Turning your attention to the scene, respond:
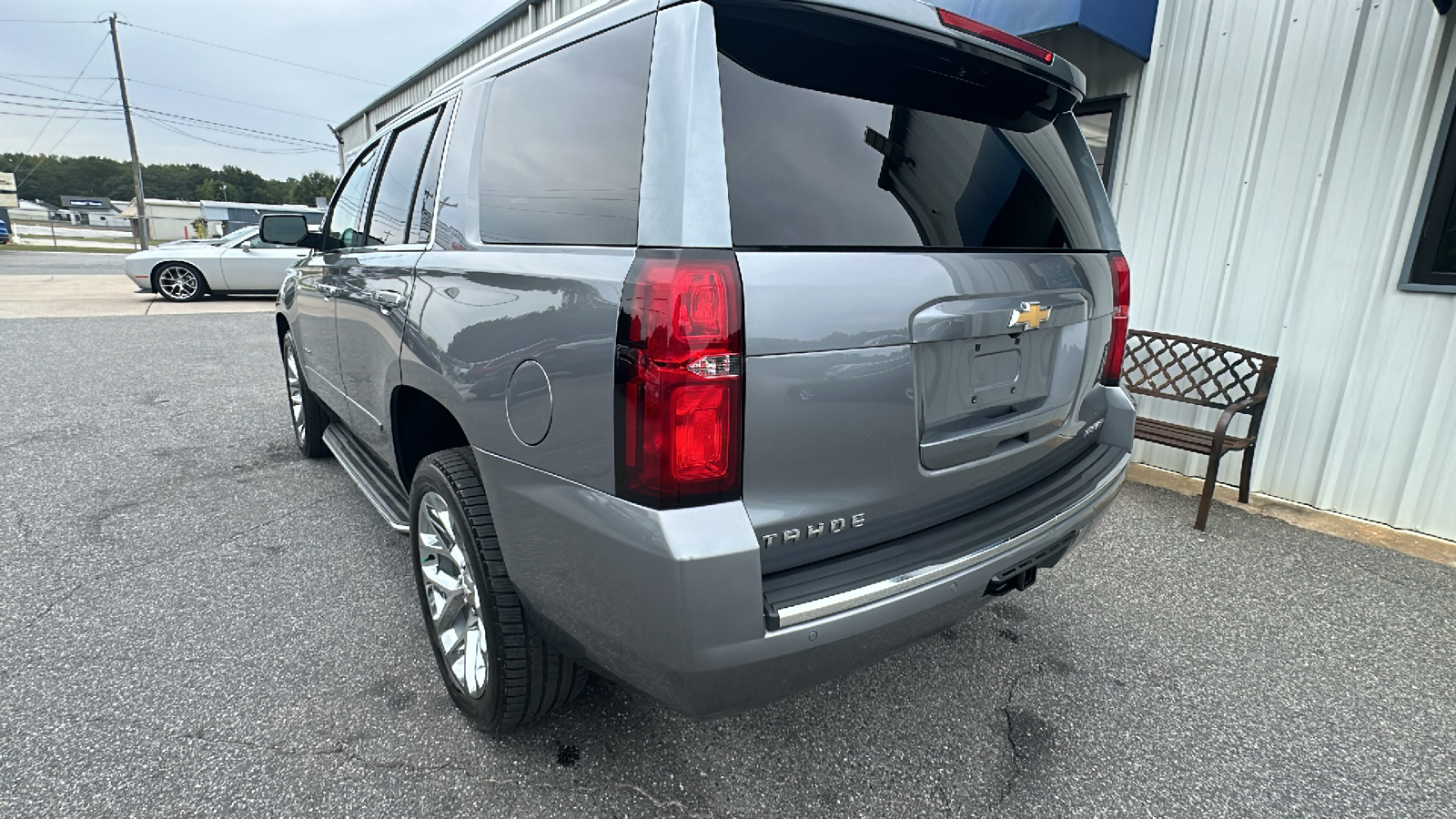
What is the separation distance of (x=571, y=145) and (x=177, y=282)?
14909mm

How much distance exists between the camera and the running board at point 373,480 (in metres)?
2.60

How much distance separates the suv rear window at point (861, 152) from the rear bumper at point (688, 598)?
0.61 meters

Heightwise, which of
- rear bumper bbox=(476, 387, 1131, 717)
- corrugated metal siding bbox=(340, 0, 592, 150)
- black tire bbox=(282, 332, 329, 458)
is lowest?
black tire bbox=(282, 332, 329, 458)

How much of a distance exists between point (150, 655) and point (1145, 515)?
4.66 metres

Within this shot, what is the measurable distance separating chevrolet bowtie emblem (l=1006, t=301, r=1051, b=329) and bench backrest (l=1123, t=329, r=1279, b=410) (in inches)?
123

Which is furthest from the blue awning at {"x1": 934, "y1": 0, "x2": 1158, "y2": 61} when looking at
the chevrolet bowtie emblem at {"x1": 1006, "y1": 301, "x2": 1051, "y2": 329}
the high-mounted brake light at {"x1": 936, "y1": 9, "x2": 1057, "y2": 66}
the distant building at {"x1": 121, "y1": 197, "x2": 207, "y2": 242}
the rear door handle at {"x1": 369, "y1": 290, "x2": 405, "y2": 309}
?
the distant building at {"x1": 121, "y1": 197, "x2": 207, "y2": 242}

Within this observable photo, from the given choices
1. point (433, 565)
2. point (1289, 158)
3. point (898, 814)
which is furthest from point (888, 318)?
point (1289, 158)

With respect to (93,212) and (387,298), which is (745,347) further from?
(93,212)

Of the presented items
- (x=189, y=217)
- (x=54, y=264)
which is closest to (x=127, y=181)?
(x=189, y=217)

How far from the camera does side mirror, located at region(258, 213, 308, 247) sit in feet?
11.9

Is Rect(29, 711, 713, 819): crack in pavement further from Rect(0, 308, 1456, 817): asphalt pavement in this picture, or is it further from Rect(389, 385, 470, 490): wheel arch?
Rect(389, 385, 470, 490): wheel arch

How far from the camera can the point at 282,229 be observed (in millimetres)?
3664

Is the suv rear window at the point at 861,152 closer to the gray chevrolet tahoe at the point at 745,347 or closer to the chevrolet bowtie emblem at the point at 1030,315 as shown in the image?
the gray chevrolet tahoe at the point at 745,347

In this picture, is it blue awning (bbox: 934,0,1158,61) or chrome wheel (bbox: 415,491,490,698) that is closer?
chrome wheel (bbox: 415,491,490,698)
